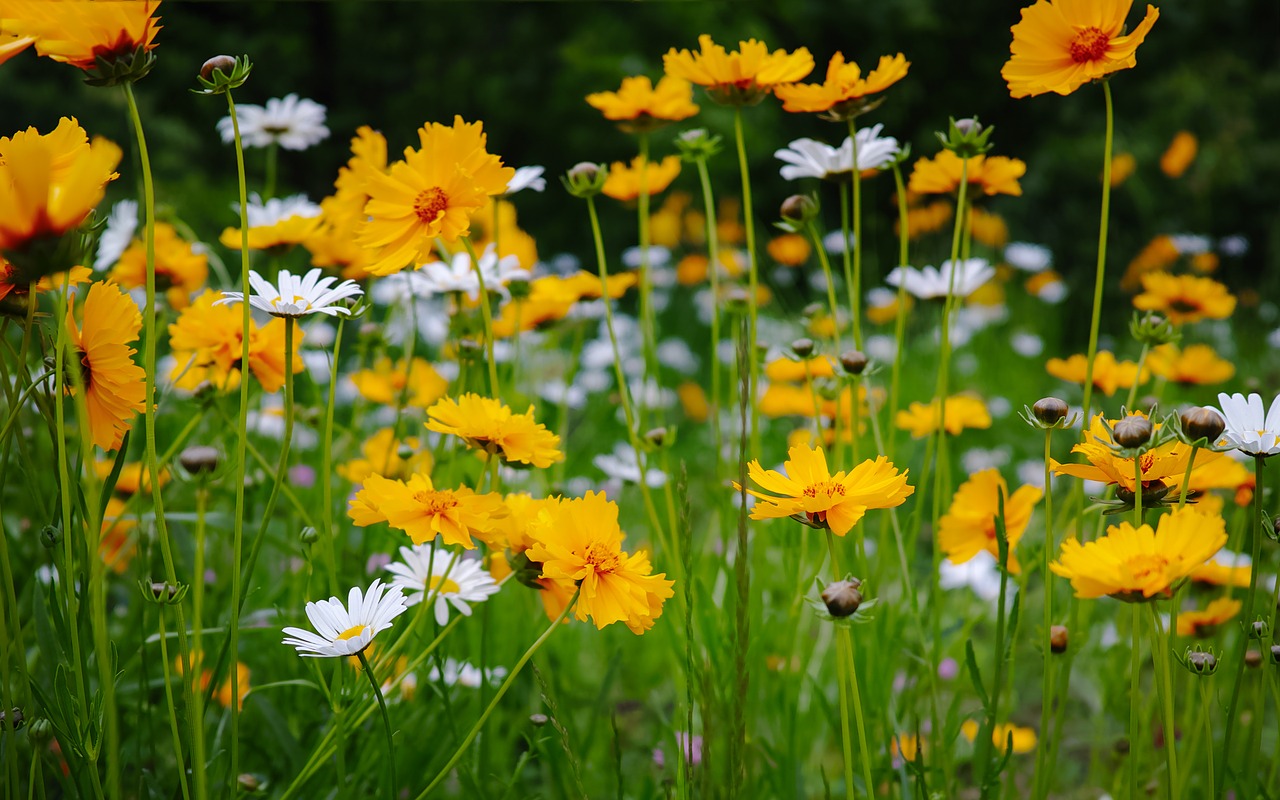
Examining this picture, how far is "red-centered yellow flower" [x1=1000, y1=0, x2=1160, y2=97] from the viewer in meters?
0.70

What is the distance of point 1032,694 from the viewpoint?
5.01 ft

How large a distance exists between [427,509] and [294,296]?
19 cm

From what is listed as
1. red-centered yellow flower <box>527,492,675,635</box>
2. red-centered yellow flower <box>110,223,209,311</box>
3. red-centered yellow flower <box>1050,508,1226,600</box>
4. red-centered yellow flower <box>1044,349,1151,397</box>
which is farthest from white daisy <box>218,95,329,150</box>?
red-centered yellow flower <box>1050,508,1226,600</box>

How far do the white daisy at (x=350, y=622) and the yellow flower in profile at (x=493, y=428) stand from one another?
4.6 inches

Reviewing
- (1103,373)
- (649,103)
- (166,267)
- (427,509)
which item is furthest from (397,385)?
(1103,373)

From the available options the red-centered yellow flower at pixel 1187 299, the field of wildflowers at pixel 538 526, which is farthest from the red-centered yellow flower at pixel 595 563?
the red-centered yellow flower at pixel 1187 299

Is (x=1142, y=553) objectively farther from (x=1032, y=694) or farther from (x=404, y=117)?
(x=404, y=117)

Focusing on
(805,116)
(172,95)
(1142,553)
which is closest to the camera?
(1142,553)

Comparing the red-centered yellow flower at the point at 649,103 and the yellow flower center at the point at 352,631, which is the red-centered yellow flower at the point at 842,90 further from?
the yellow flower center at the point at 352,631

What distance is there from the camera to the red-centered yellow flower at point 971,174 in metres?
0.97

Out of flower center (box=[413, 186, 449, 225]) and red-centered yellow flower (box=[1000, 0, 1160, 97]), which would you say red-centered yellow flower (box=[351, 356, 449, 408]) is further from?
red-centered yellow flower (box=[1000, 0, 1160, 97])

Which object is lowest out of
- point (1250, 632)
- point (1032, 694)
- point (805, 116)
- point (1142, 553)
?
point (1032, 694)

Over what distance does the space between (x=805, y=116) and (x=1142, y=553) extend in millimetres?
3482

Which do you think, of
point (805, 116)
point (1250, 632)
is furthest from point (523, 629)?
point (805, 116)
